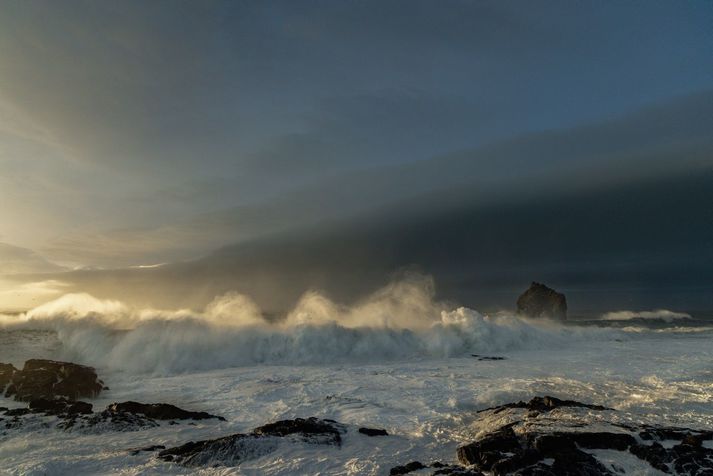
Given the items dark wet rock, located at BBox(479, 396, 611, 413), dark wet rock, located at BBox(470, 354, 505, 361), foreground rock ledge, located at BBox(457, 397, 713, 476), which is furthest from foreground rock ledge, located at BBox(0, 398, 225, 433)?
dark wet rock, located at BBox(470, 354, 505, 361)

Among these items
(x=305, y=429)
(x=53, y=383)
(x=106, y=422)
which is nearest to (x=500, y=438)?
(x=305, y=429)

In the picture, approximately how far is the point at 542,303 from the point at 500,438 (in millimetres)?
71543

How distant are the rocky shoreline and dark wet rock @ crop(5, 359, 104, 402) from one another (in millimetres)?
3660

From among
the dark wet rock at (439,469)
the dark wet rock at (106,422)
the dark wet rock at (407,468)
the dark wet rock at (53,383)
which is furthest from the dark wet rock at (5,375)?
the dark wet rock at (439,469)

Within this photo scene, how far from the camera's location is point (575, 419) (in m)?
11.2

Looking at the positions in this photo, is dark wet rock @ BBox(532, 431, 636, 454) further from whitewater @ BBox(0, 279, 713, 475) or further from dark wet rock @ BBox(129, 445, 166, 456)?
dark wet rock @ BBox(129, 445, 166, 456)

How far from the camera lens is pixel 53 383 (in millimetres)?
18734

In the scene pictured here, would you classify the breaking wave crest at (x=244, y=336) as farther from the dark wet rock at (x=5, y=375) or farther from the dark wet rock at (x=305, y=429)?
the dark wet rock at (x=305, y=429)

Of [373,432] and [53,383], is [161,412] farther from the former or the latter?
[53,383]

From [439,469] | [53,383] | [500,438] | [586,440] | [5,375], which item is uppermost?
[5,375]

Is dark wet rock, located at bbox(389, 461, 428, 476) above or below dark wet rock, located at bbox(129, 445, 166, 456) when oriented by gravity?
below

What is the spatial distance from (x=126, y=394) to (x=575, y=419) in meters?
20.1

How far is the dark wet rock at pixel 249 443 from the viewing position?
9352 millimetres

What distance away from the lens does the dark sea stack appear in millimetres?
Answer: 71938
